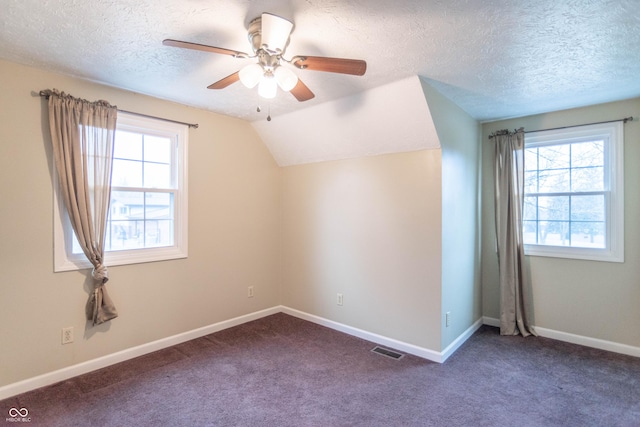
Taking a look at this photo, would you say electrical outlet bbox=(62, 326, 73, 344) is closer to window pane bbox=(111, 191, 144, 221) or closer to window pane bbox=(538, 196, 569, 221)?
window pane bbox=(111, 191, 144, 221)

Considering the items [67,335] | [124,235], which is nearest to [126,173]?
[124,235]

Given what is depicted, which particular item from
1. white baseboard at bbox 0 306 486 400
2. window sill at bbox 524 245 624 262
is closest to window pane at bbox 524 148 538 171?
window sill at bbox 524 245 624 262

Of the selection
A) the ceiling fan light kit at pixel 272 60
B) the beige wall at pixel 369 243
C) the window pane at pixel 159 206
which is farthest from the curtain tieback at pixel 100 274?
the beige wall at pixel 369 243

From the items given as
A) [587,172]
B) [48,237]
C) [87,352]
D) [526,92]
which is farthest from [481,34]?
[87,352]

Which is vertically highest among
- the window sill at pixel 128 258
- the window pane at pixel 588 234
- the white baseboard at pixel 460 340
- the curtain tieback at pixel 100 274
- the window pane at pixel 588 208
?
the window pane at pixel 588 208

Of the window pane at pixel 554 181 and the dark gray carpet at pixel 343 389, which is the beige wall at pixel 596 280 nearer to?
the dark gray carpet at pixel 343 389

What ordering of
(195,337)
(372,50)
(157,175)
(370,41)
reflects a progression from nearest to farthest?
(370,41) → (372,50) → (157,175) → (195,337)

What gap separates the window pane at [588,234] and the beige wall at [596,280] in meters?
0.17

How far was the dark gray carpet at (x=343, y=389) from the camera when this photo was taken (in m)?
2.07

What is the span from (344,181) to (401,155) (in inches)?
28.6

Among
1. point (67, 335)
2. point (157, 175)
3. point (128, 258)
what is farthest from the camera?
point (157, 175)

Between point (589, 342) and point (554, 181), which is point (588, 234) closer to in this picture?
point (554, 181)

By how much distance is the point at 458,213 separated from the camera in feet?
10.5

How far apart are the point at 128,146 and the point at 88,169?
0.45 metres
